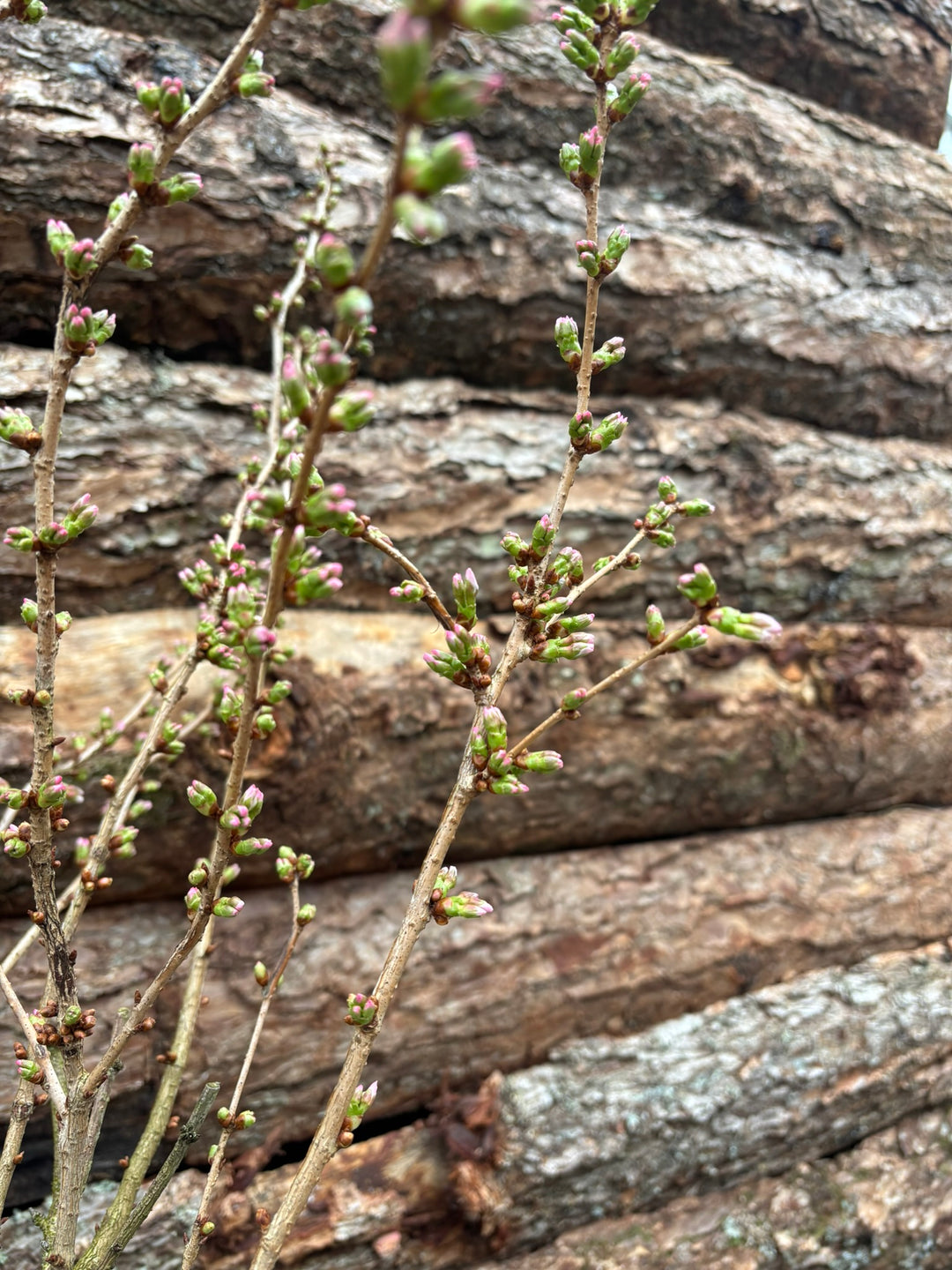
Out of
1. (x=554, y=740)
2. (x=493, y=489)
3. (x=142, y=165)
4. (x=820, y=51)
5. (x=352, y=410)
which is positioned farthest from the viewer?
(x=820, y=51)

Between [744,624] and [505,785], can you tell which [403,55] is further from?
[505,785]

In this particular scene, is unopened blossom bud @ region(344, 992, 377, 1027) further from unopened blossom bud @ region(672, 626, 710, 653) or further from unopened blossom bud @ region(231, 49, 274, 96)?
unopened blossom bud @ region(231, 49, 274, 96)

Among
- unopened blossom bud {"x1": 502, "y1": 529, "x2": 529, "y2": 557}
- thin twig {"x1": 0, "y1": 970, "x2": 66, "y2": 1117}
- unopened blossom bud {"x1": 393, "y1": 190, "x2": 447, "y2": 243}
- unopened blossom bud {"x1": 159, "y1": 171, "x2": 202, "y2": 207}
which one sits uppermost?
unopened blossom bud {"x1": 393, "y1": 190, "x2": 447, "y2": 243}

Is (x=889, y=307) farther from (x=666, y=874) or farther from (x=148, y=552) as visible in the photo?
(x=148, y=552)

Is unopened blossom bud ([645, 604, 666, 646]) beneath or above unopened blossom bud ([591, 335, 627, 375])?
beneath

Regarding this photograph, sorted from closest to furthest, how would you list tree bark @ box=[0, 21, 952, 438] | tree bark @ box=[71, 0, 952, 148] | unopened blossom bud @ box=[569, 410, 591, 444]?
unopened blossom bud @ box=[569, 410, 591, 444] → tree bark @ box=[0, 21, 952, 438] → tree bark @ box=[71, 0, 952, 148]

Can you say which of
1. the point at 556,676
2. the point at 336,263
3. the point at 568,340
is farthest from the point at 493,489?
the point at 336,263

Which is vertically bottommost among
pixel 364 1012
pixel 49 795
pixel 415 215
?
pixel 364 1012

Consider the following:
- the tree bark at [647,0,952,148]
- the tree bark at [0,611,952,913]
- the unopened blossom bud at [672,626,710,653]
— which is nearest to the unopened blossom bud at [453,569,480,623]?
the unopened blossom bud at [672,626,710,653]

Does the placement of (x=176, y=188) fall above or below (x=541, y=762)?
above
